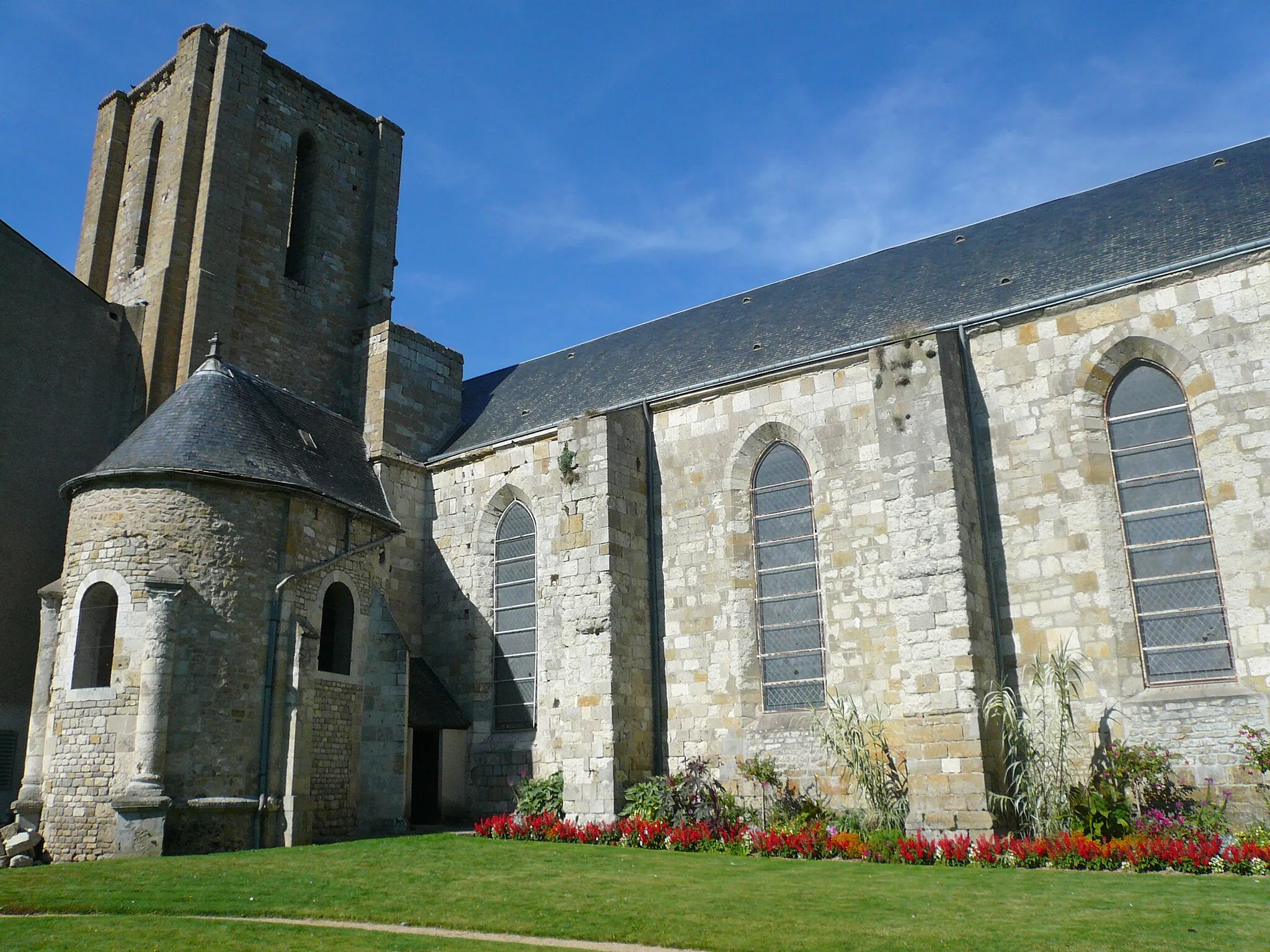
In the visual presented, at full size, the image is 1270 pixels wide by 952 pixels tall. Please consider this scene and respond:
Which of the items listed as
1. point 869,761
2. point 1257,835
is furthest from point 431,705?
point 1257,835

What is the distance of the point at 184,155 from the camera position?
1869 cm

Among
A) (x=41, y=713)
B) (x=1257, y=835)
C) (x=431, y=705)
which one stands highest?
(x=431, y=705)

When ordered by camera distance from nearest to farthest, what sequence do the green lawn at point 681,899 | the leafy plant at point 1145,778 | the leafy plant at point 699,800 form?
the green lawn at point 681,899, the leafy plant at point 1145,778, the leafy plant at point 699,800

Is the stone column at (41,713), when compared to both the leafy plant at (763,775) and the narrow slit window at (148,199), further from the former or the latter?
the leafy plant at (763,775)

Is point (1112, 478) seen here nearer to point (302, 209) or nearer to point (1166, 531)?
point (1166, 531)

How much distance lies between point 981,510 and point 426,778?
8656mm

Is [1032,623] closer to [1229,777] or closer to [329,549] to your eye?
[1229,777]

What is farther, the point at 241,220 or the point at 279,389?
the point at 241,220

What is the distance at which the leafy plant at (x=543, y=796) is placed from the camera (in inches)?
539

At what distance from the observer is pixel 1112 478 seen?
1205 centimetres

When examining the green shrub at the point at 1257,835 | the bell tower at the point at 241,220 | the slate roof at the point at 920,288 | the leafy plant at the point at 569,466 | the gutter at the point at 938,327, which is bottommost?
the green shrub at the point at 1257,835

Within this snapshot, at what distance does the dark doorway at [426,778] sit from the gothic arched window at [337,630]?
1.76 m

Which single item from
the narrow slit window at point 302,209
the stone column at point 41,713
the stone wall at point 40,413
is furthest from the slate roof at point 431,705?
the narrow slit window at point 302,209

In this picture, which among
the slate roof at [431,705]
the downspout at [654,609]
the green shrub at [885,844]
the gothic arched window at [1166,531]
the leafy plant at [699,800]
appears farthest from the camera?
the slate roof at [431,705]
